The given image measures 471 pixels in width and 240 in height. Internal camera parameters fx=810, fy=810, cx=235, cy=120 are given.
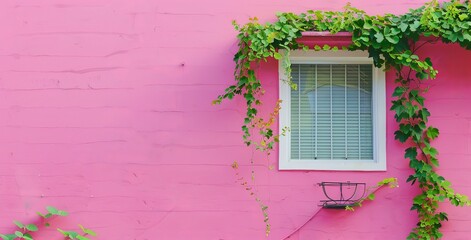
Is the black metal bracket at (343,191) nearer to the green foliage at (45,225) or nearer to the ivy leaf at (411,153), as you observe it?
the ivy leaf at (411,153)

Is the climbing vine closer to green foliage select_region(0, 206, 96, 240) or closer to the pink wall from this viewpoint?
the pink wall

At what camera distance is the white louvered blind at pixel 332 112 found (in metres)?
6.46

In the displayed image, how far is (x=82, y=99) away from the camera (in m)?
6.39

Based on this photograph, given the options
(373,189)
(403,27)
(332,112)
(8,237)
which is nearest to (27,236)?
(8,237)

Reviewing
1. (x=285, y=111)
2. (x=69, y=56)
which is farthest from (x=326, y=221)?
(x=69, y=56)

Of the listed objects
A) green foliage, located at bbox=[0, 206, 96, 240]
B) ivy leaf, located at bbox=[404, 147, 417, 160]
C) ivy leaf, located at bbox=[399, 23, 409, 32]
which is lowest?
green foliage, located at bbox=[0, 206, 96, 240]

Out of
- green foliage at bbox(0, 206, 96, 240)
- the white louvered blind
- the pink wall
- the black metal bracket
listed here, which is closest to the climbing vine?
the pink wall

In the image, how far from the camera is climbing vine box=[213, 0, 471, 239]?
20.0 ft

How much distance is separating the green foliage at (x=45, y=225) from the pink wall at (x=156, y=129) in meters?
0.07

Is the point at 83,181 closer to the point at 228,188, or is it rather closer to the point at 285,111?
the point at 228,188

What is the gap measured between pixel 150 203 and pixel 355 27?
208cm

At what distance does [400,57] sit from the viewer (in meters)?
6.09

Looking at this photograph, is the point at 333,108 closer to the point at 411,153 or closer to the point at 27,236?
the point at 411,153

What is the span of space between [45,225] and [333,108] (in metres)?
2.45
